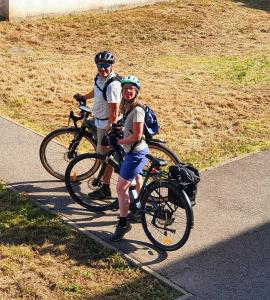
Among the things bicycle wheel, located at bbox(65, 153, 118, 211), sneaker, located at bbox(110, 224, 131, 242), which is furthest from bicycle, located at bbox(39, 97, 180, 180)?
sneaker, located at bbox(110, 224, 131, 242)

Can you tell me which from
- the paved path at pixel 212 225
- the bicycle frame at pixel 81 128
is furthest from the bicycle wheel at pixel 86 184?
the bicycle frame at pixel 81 128

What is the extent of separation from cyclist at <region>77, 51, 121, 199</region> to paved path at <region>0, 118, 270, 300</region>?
0.47m

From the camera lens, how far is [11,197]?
23.7 ft

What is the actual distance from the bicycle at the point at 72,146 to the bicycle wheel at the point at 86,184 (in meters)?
0.13

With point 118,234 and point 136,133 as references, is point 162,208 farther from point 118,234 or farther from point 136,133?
point 136,133

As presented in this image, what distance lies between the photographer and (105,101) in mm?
6789

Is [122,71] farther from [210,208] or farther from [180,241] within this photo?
[180,241]

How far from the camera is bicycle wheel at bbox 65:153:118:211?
692 centimetres

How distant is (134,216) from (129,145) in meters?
0.95

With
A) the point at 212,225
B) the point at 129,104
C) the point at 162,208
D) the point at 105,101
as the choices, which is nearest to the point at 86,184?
the point at 105,101

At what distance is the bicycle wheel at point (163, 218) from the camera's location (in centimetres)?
601

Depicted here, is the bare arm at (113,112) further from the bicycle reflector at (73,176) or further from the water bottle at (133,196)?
the bicycle reflector at (73,176)

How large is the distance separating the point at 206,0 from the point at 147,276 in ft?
55.3

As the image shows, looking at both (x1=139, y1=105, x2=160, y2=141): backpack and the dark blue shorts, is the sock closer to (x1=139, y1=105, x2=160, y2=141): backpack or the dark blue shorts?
the dark blue shorts
